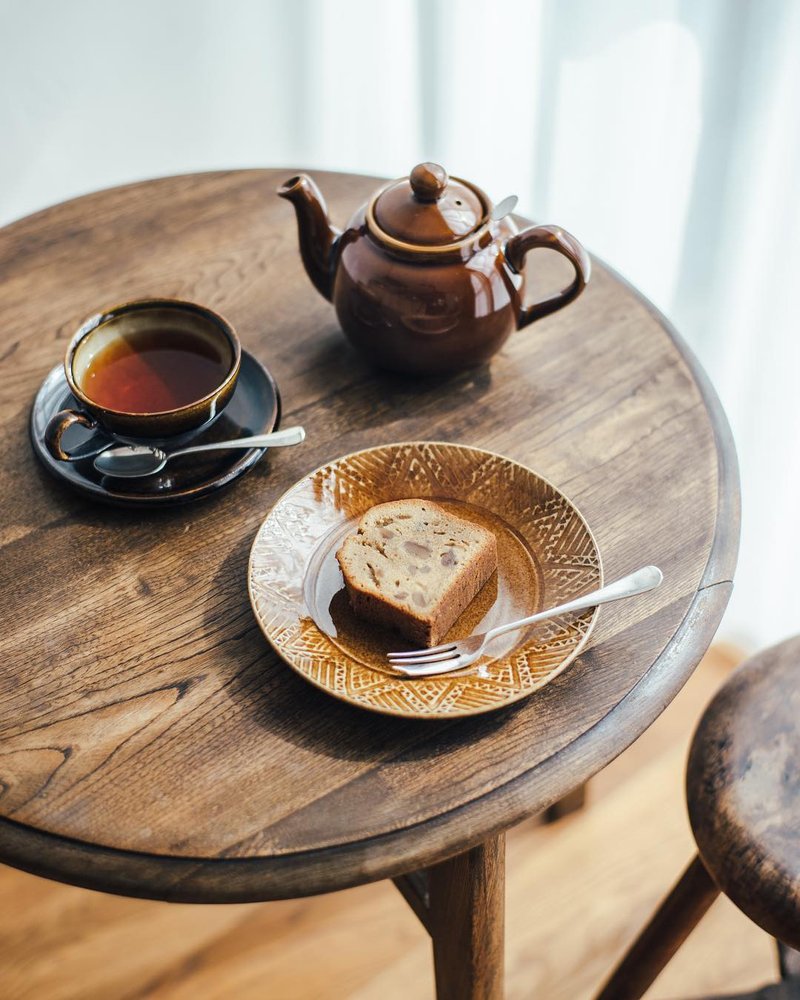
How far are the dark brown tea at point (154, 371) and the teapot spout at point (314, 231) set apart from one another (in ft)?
0.42

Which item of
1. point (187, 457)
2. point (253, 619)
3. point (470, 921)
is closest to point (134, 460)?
point (187, 457)

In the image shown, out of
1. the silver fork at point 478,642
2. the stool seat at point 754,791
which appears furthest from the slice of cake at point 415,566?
the stool seat at point 754,791

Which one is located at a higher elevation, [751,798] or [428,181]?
[428,181]

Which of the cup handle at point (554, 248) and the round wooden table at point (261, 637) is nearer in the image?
the round wooden table at point (261, 637)

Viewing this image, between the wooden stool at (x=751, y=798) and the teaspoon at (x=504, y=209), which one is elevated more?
the teaspoon at (x=504, y=209)

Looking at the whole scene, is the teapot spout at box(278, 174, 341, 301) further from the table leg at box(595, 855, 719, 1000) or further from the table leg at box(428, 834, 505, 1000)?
the table leg at box(595, 855, 719, 1000)

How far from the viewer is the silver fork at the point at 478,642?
639 millimetres

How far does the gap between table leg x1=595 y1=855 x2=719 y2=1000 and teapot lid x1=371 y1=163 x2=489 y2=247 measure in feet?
1.82

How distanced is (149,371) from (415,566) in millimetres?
283

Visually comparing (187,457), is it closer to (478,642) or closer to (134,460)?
(134,460)

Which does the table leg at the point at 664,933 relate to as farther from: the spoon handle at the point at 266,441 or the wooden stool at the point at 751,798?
the spoon handle at the point at 266,441

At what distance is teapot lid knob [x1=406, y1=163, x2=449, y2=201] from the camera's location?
77 cm

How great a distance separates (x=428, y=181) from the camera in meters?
0.77

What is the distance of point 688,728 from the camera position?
140cm
